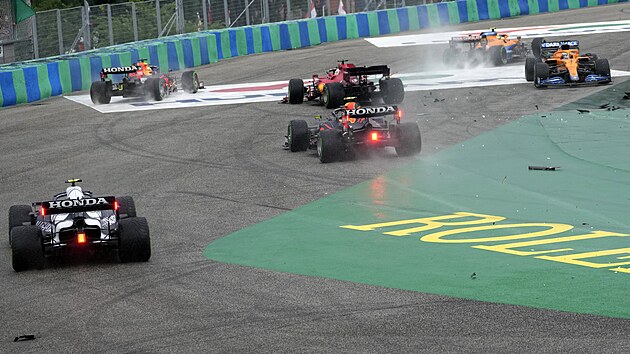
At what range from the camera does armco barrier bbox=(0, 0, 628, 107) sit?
32.1m

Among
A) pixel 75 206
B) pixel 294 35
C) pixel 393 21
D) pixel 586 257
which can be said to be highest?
pixel 393 21

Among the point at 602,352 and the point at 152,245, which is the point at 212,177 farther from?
the point at 602,352

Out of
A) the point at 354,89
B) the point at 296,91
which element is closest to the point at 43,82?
the point at 296,91

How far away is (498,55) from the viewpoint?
1326 inches

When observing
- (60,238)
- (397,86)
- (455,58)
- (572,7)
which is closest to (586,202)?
(60,238)

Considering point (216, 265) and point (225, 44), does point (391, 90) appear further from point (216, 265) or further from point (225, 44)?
point (225, 44)

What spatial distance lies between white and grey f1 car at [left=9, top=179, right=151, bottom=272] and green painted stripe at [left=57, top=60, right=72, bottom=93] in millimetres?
19538

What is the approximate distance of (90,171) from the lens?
2059cm

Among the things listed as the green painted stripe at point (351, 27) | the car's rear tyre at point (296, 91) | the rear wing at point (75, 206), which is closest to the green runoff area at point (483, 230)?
the rear wing at point (75, 206)

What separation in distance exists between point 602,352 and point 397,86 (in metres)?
17.8

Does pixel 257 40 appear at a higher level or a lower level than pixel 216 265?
higher

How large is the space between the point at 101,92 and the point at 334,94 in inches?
269

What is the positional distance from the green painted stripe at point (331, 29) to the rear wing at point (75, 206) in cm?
Answer: 3277

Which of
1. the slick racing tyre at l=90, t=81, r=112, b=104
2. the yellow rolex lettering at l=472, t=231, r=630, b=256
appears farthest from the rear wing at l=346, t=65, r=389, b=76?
the yellow rolex lettering at l=472, t=231, r=630, b=256
